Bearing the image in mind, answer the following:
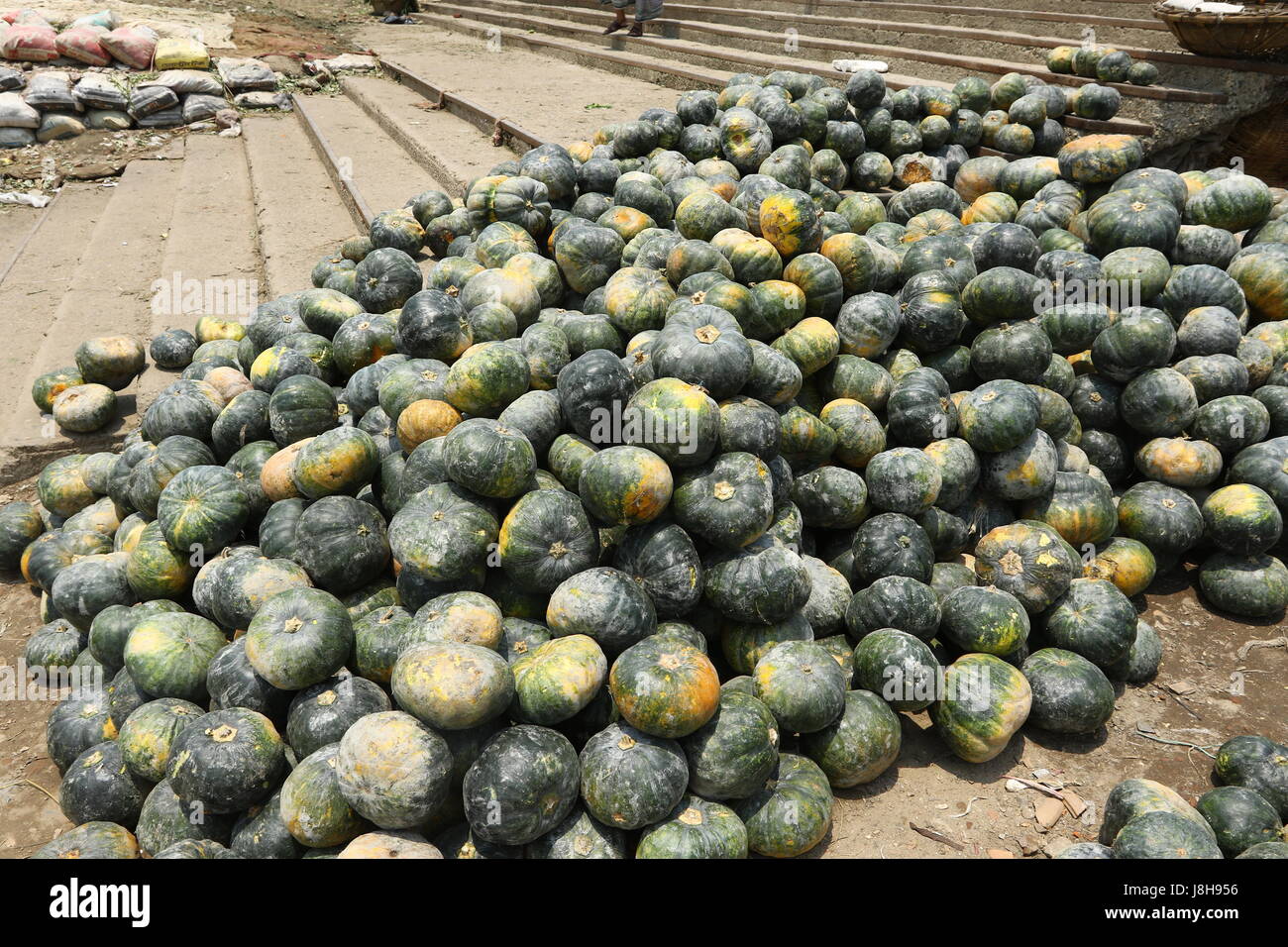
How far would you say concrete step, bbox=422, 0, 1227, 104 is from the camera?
907 centimetres

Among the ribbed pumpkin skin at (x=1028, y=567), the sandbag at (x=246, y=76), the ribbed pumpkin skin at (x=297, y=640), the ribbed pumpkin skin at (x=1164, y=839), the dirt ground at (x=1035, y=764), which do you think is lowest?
the dirt ground at (x=1035, y=764)

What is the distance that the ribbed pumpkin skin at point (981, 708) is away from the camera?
169 inches

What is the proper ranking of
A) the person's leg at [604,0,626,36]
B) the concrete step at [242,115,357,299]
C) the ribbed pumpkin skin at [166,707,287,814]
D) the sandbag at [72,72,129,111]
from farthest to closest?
1. the person's leg at [604,0,626,36]
2. the sandbag at [72,72,129,111]
3. the concrete step at [242,115,357,299]
4. the ribbed pumpkin skin at [166,707,287,814]

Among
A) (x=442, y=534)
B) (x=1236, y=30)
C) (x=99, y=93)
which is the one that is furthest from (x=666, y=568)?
(x=99, y=93)

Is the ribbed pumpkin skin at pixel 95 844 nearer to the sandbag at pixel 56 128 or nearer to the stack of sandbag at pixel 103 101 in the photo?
the sandbag at pixel 56 128

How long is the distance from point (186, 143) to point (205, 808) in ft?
57.3

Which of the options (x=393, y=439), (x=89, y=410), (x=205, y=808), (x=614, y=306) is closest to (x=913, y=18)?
(x=614, y=306)

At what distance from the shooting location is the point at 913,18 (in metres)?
12.6

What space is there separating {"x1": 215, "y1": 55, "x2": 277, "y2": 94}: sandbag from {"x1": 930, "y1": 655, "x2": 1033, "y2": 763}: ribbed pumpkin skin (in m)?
20.8

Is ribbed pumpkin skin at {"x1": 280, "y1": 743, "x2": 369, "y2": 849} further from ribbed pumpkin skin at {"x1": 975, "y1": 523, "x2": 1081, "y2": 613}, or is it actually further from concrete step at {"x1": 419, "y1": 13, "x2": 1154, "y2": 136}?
concrete step at {"x1": 419, "y1": 13, "x2": 1154, "y2": 136}

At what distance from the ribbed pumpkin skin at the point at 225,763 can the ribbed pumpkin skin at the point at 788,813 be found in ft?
7.95

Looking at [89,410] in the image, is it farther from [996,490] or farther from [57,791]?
[996,490]

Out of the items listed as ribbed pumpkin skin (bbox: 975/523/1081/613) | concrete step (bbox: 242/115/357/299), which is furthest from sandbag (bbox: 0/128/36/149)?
ribbed pumpkin skin (bbox: 975/523/1081/613)

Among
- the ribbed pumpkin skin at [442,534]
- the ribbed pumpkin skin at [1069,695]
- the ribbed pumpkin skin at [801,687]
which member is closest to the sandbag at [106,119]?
the ribbed pumpkin skin at [442,534]
